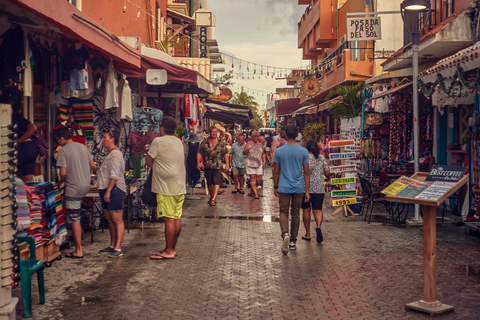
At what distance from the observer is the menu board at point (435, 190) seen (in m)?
6.12

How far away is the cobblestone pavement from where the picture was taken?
20.1ft

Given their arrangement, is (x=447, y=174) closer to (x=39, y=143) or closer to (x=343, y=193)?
(x=39, y=143)

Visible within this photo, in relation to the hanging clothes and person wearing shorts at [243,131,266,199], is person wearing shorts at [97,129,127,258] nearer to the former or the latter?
the hanging clothes

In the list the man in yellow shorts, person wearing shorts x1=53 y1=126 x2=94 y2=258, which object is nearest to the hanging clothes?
person wearing shorts x1=53 y1=126 x2=94 y2=258

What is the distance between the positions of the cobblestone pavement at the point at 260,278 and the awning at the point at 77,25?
3.14 metres

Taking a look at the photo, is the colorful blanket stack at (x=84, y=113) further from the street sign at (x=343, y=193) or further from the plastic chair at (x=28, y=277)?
the street sign at (x=343, y=193)

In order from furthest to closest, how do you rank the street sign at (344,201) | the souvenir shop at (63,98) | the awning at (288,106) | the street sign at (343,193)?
the awning at (288,106) < the street sign at (343,193) < the street sign at (344,201) < the souvenir shop at (63,98)

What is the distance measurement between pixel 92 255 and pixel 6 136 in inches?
155

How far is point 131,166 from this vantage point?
11.9 meters

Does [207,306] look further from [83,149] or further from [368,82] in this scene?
[368,82]

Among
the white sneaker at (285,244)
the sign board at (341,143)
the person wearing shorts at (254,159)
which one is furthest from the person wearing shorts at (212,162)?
the white sneaker at (285,244)

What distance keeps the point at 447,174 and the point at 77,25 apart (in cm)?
507

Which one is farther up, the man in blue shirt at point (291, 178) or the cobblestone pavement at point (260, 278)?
the man in blue shirt at point (291, 178)

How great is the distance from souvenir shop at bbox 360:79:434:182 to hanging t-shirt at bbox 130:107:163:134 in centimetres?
558
